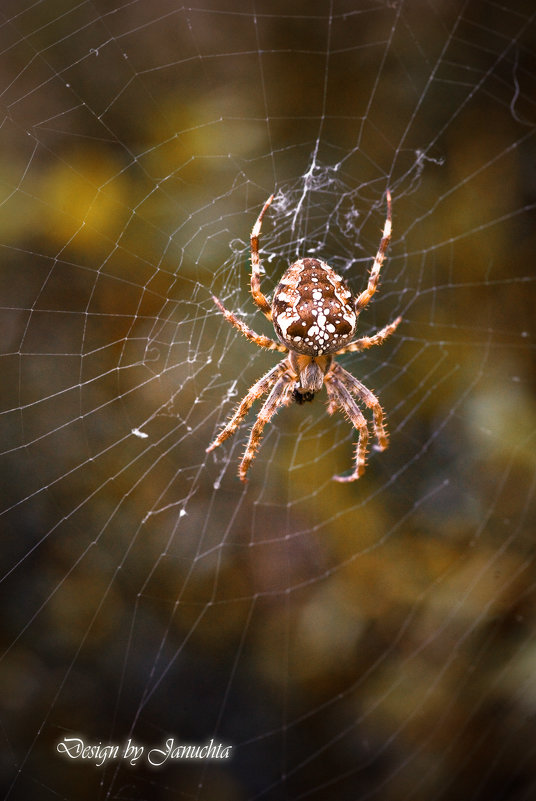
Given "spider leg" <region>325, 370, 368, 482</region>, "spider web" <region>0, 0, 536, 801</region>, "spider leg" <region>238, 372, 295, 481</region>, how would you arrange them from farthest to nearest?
1. "spider web" <region>0, 0, 536, 801</region>
2. "spider leg" <region>325, 370, 368, 482</region>
3. "spider leg" <region>238, 372, 295, 481</region>

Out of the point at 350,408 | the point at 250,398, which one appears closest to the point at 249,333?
the point at 250,398

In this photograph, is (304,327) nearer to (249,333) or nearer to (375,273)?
(249,333)

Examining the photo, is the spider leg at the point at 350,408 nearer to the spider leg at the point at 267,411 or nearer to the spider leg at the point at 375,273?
the spider leg at the point at 267,411

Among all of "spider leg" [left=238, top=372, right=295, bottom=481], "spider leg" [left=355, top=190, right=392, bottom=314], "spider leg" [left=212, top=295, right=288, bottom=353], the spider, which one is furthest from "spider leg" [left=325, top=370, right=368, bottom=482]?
"spider leg" [left=355, top=190, right=392, bottom=314]

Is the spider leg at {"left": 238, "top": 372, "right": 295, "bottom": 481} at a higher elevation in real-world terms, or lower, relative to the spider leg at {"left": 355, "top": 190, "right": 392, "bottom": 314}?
lower

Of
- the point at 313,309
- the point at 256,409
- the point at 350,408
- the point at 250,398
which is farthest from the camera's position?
the point at 256,409

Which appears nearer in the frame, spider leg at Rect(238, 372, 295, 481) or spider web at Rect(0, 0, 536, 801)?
spider leg at Rect(238, 372, 295, 481)

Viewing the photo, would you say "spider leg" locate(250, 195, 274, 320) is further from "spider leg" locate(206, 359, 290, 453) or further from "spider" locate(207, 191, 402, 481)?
"spider leg" locate(206, 359, 290, 453)
